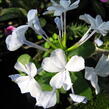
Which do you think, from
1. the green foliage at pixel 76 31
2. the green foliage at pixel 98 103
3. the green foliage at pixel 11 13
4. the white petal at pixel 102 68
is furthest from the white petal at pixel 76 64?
the green foliage at pixel 11 13

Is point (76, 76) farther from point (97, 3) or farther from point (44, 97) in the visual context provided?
point (97, 3)

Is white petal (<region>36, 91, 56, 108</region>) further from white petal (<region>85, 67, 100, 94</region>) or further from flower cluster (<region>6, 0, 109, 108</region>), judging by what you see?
white petal (<region>85, 67, 100, 94</region>)

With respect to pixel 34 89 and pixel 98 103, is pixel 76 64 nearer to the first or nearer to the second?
pixel 34 89

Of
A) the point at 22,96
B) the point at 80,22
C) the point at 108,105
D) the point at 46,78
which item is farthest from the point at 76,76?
the point at 80,22

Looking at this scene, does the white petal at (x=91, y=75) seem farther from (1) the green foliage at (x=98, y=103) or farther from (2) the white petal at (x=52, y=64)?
(1) the green foliage at (x=98, y=103)

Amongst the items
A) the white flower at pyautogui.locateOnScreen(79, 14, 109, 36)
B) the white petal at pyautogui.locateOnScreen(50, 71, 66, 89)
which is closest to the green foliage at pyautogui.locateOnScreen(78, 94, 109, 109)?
the white flower at pyautogui.locateOnScreen(79, 14, 109, 36)

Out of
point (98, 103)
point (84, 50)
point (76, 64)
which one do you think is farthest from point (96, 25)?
point (98, 103)

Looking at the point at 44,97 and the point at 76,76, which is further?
the point at 76,76
